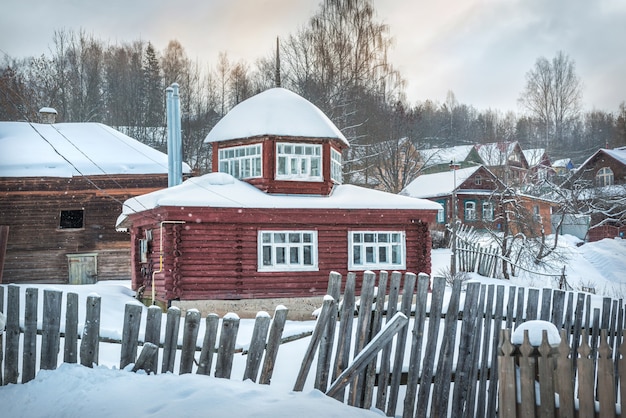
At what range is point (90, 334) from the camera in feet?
19.6

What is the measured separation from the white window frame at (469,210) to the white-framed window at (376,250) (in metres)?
28.9

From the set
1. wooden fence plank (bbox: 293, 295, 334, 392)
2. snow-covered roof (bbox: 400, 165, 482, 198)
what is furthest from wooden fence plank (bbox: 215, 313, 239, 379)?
snow-covered roof (bbox: 400, 165, 482, 198)

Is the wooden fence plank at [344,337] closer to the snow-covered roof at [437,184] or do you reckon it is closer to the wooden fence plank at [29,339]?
the wooden fence plank at [29,339]

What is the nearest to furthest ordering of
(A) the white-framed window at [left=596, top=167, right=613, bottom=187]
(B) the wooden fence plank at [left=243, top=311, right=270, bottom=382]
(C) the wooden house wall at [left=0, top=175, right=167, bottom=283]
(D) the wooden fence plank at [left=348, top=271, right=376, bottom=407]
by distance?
(B) the wooden fence plank at [left=243, top=311, right=270, bottom=382] → (D) the wooden fence plank at [left=348, top=271, right=376, bottom=407] → (C) the wooden house wall at [left=0, top=175, right=167, bottom=283] → (A) the white-framed window at [left=596, top=167, right=613, bottom=187]

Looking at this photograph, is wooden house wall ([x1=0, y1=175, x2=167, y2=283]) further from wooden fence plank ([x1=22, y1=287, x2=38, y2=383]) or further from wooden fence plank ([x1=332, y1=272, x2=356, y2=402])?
wooden fence plank ([x1=332, y1=272, x2=356, y2=402])

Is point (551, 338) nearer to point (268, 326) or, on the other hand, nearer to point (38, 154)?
point (268, 326)

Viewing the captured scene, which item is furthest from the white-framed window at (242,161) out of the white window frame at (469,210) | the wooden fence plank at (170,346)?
the white window frame at (469,210)

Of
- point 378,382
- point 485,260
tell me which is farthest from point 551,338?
point 485,260

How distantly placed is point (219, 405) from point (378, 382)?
1748mm

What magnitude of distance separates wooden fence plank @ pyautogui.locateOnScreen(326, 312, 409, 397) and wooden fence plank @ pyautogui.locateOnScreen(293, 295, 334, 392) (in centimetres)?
29

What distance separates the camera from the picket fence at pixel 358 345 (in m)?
5.68

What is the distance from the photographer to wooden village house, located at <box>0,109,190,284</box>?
2808 cm

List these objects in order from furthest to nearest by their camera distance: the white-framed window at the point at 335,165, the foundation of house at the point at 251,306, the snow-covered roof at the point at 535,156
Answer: the snow-covered roof at the point at 535,156 < the white-framed window at the point at 335,165 < the foundation of house at the point at 251,306

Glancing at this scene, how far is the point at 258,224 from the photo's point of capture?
17.6 meters
